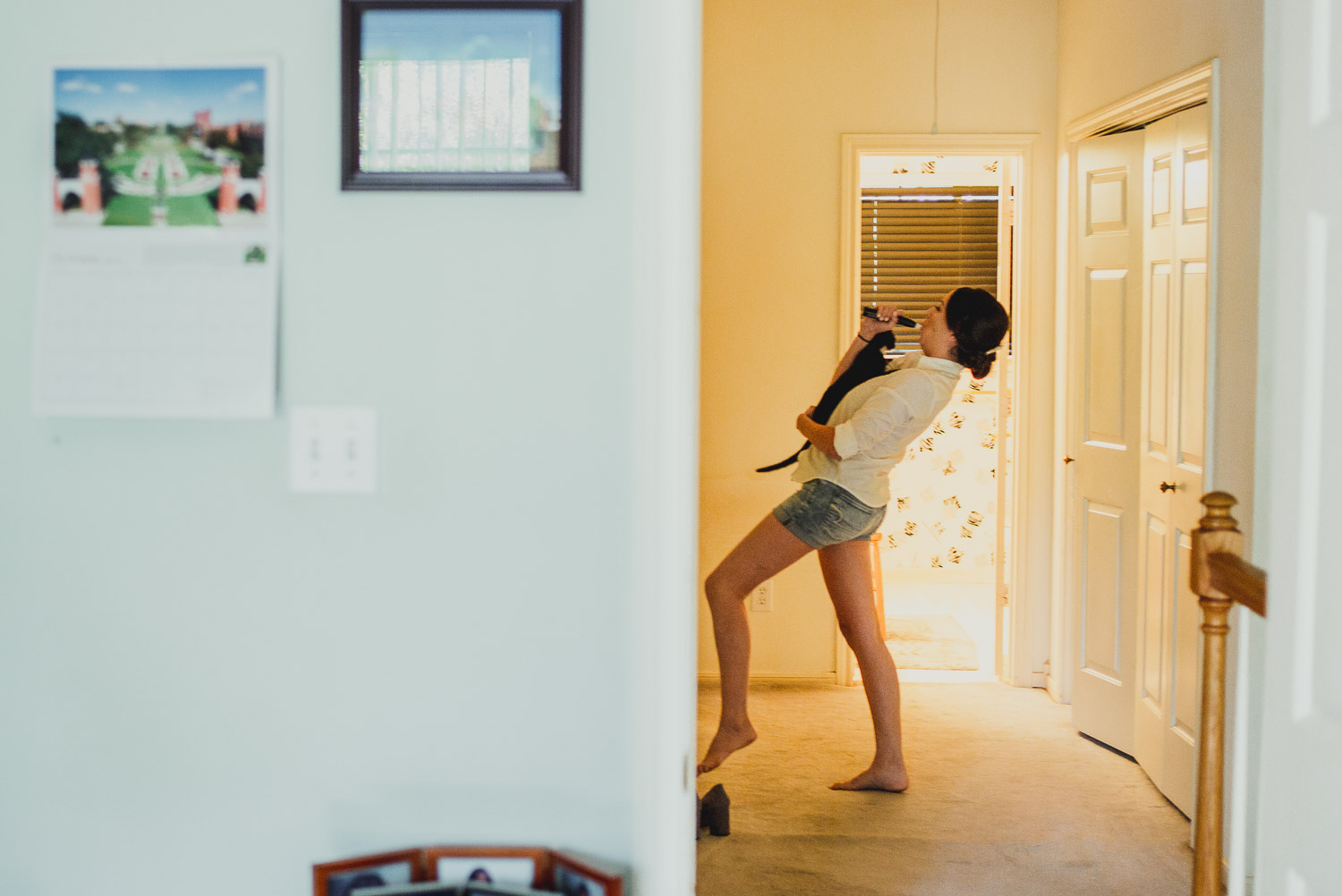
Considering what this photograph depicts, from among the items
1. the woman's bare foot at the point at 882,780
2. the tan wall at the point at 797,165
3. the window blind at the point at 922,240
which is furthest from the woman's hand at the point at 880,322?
the window blind at the point at 922,240

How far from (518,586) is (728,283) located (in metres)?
3.00

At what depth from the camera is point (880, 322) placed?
3.25m

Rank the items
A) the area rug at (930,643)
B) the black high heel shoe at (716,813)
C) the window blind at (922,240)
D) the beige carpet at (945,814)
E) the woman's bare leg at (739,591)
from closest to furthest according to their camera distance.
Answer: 1. the beige carpet at (945,814)
2. the black high heel shoe at (716,813)
3. the woman's bare leg at (739,591)
4. the area rug at (930,643)
5. the window blind at (922,240)

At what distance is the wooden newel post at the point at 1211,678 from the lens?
1.93 meters

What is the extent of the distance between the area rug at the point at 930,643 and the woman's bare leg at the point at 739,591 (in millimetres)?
1786

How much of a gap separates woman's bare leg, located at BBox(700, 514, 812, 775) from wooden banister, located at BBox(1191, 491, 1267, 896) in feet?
4.17

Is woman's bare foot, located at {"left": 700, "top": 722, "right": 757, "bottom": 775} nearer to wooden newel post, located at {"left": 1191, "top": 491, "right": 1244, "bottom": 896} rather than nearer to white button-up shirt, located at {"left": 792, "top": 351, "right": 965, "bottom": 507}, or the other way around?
white button-up shirt, located at {"left": 792, "top": 351, "right": 965, "bottom": 507}

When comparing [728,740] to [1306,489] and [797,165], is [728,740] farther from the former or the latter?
[797,165]

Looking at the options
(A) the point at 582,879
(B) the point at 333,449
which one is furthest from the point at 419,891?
(B) the point at 333,449

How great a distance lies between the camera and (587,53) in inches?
55.6

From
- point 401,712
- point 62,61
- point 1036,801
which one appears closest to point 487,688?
point 401,712

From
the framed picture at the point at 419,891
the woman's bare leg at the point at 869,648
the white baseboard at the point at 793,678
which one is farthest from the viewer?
the white baseboard at the point at 793,678

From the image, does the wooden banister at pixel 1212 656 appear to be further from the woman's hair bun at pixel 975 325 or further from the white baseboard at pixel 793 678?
the white baseboard at pixel 793 678

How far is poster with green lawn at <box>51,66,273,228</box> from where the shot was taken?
1441 mm
